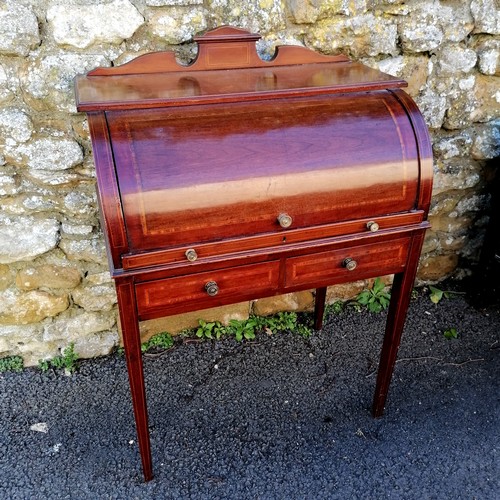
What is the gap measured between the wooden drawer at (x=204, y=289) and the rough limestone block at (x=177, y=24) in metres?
1.09

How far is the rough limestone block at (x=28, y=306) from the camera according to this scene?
2594 millimetres

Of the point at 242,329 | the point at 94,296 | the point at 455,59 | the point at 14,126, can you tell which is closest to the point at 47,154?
the point at 14,126

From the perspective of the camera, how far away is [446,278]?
3459 millimetres

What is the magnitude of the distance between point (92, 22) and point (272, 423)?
1934 millimetres

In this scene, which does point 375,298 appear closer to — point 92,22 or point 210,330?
point 210,330

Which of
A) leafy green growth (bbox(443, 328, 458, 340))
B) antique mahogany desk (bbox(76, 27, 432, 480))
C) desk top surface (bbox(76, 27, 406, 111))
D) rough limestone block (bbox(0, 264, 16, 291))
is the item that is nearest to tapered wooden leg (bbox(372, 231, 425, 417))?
antique mahogany desk (bbox(76, 27, 432, 480))

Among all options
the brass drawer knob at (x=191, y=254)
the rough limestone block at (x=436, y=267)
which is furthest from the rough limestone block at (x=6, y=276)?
the rough limestone block at (x=436, y=267)

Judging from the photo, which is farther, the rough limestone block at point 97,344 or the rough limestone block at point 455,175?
the rough limestone block at point 455,175

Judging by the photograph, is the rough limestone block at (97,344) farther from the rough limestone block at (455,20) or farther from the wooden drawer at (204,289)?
the rough limestone block at (455,20)

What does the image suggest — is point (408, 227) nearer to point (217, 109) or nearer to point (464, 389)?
point (217, 109)

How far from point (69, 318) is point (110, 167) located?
140cm

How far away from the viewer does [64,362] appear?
279cm

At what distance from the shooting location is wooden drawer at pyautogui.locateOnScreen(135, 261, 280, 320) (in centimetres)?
178

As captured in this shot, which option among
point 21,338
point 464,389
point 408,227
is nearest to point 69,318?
point 21,338
